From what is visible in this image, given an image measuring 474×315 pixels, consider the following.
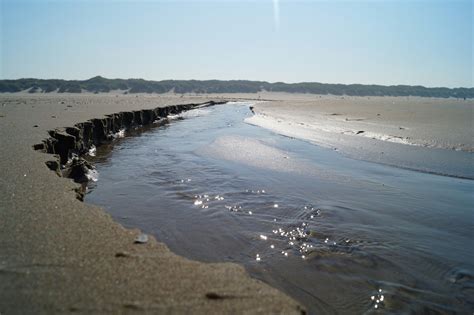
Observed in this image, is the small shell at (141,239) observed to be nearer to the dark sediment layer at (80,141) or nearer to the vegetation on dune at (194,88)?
the dark sediment layer at (80,141)

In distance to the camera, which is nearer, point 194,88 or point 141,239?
point 141,239

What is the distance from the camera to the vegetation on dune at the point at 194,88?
64.5 meters

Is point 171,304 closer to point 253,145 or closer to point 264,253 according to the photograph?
point 264,253

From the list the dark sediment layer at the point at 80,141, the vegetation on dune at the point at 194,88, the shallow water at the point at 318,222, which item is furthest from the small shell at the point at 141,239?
the vegetation on dune at the point at 194,88

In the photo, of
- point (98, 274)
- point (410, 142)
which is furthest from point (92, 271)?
point (410, 142)

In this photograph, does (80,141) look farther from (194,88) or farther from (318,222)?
(194,88)

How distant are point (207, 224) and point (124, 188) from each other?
2.39 meters

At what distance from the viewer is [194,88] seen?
9175 cm

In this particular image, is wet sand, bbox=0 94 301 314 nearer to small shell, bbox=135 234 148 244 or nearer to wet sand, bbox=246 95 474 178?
small shell, bbox=135 234 148 244

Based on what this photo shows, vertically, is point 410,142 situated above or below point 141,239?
above

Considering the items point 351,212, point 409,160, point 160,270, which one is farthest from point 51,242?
point 409,160

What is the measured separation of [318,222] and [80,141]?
711 cm

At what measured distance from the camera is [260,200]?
236 inches

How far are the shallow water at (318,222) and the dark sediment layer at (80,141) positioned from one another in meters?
0.53
